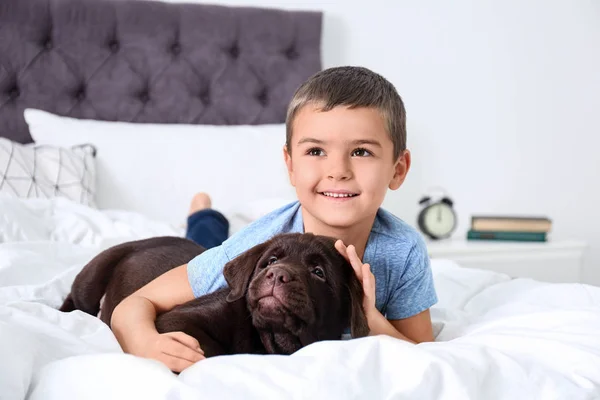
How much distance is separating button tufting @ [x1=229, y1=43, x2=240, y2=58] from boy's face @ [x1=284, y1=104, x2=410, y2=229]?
219 centimetres

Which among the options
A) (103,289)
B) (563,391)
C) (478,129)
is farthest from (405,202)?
(563,391)

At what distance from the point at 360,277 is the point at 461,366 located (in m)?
0.38

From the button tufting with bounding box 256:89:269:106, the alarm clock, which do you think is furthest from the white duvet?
the button tufting with bounding box 256:89:269:106

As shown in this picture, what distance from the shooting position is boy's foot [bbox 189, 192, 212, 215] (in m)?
2.92

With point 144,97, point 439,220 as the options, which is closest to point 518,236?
point 439,220

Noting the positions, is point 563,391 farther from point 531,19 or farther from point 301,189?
point 531,19

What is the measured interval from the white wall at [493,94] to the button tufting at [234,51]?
0.41m

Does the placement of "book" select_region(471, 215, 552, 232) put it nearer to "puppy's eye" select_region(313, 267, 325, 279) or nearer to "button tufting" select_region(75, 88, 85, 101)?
"button tufting" select_region(75, 88, 85, 101)

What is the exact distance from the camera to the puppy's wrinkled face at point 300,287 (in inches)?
46.6

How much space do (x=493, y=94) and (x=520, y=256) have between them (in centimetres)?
122

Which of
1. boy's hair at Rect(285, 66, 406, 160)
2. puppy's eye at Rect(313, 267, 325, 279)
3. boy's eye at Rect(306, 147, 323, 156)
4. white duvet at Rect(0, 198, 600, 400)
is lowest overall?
white duvet at Rect(0, 198, 600, 400)

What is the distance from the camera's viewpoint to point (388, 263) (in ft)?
5.27

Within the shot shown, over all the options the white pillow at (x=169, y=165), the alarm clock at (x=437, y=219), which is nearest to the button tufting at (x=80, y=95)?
the white pillow at (x=169, y=165)

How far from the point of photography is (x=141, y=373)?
2.87 ft
